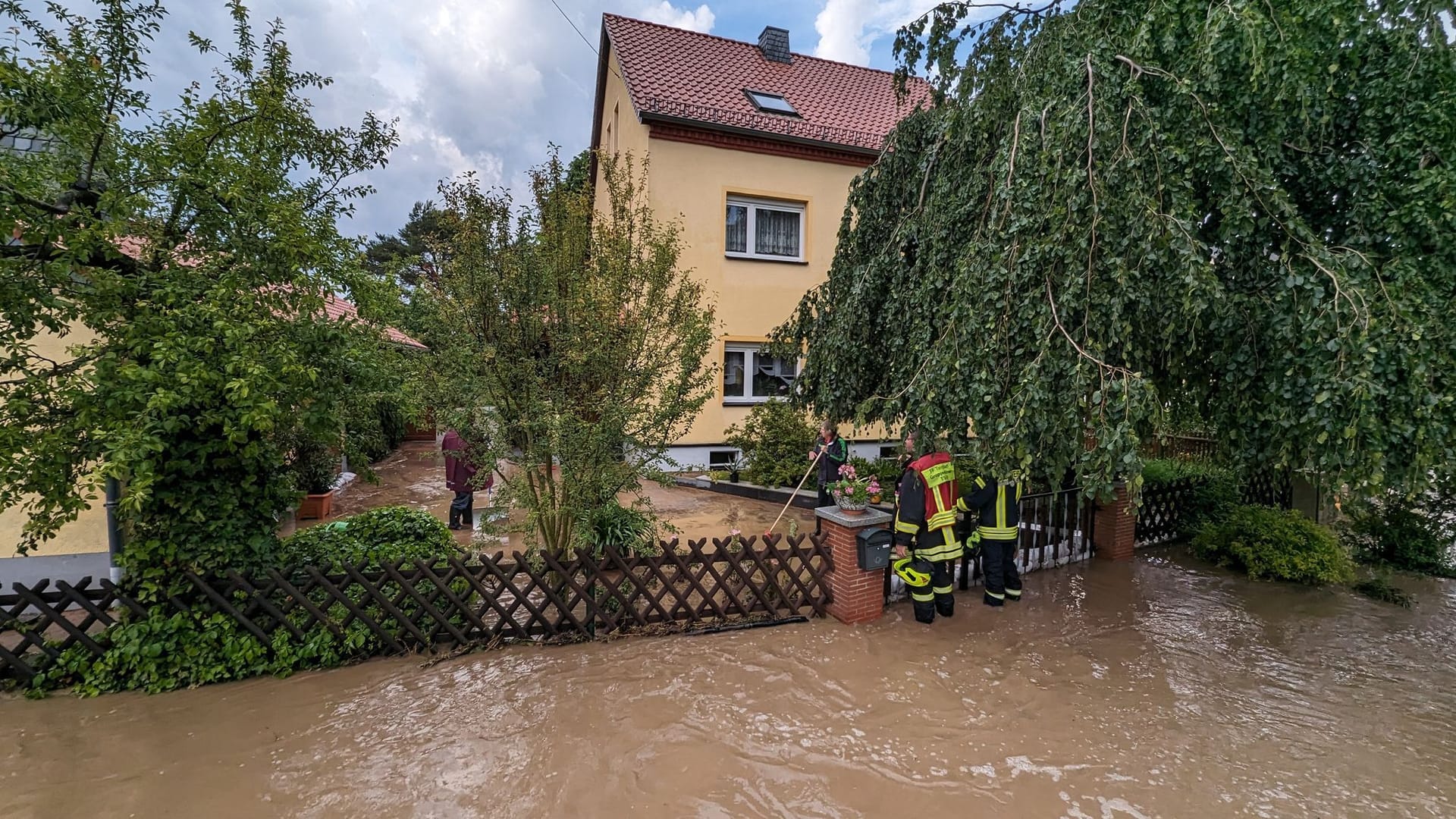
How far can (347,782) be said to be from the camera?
3.31m

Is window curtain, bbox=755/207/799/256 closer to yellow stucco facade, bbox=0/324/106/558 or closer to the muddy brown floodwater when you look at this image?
the muddy brown floodwater

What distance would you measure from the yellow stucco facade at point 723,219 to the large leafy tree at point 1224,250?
727 cm

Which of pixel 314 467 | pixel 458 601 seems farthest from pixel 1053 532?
pixel 314 467

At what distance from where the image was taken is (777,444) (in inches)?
442

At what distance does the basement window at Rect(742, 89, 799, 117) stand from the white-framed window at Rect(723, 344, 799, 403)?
5315 mm

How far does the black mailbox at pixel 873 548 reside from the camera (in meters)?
5.33

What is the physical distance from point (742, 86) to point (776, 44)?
2.96 m

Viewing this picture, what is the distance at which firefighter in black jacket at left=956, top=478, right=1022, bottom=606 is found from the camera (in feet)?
19.0

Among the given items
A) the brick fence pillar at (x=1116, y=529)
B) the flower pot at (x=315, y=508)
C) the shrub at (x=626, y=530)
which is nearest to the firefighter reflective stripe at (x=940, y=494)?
the shrub at (x=626, y=530)

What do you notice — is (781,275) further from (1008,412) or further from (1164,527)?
(1008,412)

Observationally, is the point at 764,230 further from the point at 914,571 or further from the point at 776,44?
the point at 914,571

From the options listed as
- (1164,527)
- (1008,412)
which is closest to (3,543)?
(1008,412)

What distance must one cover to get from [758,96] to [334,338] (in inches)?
473

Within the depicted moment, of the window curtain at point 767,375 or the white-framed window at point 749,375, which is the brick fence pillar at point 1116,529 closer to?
the white-framed window at point 749,375
